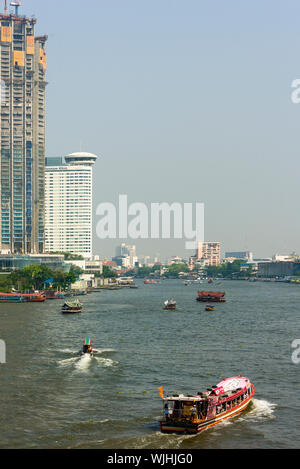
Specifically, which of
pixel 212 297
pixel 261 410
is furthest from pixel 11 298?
pixel 261 410

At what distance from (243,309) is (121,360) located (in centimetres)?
8086

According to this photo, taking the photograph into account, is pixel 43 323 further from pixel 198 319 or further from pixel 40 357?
pixel 40 357

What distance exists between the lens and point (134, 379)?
61125 millimetres

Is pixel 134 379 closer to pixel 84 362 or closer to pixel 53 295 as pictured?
pixel 84 362

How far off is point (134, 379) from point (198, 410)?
1712cm

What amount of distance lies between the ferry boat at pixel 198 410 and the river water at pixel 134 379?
2.31 ft

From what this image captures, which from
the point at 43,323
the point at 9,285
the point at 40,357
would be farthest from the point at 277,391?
the point at 9,285

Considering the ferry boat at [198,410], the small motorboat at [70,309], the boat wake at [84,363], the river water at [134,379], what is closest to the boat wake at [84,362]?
the boat wake at [84,363]

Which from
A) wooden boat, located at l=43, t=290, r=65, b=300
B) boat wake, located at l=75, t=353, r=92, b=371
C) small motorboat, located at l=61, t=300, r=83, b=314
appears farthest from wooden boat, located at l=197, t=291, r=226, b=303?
boat wake, located at l=75, t=353, r=92, b=371

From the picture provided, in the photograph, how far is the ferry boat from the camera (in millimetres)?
43906

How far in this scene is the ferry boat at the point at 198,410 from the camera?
43.9 m

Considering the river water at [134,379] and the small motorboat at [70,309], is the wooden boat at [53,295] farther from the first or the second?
the river water at [134,379]

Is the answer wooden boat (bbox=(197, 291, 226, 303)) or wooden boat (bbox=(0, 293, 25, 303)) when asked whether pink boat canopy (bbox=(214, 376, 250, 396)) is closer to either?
wooden boat (bbox=(197, 291, 226, 303))

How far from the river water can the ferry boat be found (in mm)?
703
